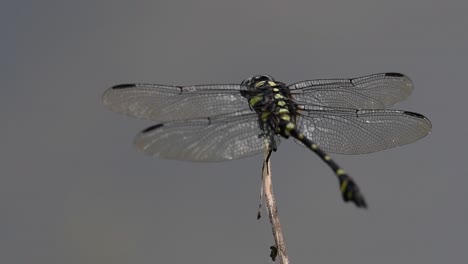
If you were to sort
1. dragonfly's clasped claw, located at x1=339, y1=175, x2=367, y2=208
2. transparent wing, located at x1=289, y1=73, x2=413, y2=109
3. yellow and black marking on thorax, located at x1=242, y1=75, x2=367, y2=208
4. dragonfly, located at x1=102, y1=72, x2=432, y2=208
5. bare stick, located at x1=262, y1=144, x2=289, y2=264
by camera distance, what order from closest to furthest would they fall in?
dragonfly's clasped claw, located at x1=339, y1=175, x2=367, y2=208, bare stick, located at x1=262, y1=144, x2=289, y2=264, dragonfly, located at x1=102, y1=72, x2=432, y2=208, yellow and black marking on thorax, located at x1=242, y1=75, x2=367, y2=208, transparent wing, located at x1=289, y1=73, x2=413, y2=109

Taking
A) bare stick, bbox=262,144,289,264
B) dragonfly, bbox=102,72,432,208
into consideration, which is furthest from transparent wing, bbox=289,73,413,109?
bare stick, bbox=262,144,289,264

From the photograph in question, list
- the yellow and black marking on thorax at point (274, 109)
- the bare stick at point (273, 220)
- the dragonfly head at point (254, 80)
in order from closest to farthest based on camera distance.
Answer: the bare stick at point (273, 220)
the yellow and black marking on thorax at point (274, 109)
the dragonfly head at point (254, 80)

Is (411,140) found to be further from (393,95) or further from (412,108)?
(412,108)

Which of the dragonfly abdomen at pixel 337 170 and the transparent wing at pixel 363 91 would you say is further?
the transparent wing at pixel 363 91

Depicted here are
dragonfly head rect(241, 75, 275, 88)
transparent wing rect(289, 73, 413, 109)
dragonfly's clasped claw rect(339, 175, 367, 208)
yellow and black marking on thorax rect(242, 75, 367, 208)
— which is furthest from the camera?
transparent wing rect(289, 73, 413, 109)

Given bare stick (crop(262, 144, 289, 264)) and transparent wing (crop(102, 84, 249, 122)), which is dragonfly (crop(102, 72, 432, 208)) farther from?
bare stick (crop(262, 144, 289, 264))

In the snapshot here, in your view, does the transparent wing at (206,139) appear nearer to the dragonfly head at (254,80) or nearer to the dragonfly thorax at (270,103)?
the dragonfly thorax at (270,103)

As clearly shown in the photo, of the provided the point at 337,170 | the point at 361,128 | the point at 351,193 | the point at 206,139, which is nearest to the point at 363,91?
the point at 361,128

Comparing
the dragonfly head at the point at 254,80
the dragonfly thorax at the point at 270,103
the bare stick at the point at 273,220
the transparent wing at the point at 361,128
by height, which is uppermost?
the dragonfly head at the point at 254,80

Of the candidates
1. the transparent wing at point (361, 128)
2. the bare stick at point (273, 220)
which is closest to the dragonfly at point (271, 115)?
the transparent wing at point (361, 128)
